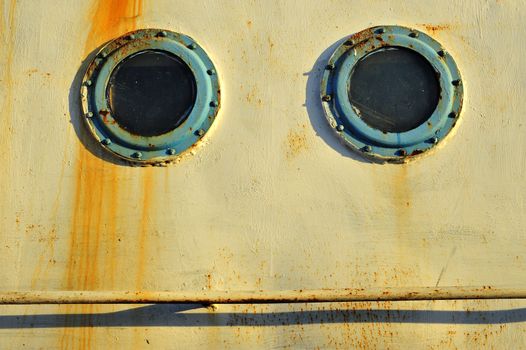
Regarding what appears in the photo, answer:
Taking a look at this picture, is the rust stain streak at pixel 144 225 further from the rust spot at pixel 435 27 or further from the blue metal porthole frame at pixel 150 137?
the rust spot at pixel 435 27

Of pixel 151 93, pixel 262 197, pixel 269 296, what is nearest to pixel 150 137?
pixel 151 93

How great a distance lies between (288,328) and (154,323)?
1.35 ft

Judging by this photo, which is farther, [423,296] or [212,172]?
[212,172]

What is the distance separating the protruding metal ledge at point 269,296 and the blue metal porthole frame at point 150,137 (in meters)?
0.49

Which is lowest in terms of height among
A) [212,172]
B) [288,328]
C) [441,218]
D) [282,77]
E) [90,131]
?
[288,328]

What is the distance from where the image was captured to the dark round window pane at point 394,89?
2152 mm

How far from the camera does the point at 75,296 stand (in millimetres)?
1843

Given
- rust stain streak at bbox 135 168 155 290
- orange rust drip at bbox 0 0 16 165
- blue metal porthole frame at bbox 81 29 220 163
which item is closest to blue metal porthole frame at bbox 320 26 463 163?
blue metal porthole frame at bbox 81 29 220 163

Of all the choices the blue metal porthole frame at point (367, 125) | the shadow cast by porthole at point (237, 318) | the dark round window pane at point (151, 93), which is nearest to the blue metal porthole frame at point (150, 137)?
the dark round window pane at point (151, 93)

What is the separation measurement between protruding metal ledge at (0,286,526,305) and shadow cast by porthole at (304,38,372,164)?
1.57ft

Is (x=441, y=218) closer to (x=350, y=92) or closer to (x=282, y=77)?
(x=350, y=92)

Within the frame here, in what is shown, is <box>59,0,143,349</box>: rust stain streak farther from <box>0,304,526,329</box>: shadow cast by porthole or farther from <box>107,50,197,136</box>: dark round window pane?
<box>107,50,197,136</box>: dark round window pane

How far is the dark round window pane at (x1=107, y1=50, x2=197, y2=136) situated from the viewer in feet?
7.18

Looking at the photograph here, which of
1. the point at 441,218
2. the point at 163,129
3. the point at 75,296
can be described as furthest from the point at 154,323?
the point at 441,218
